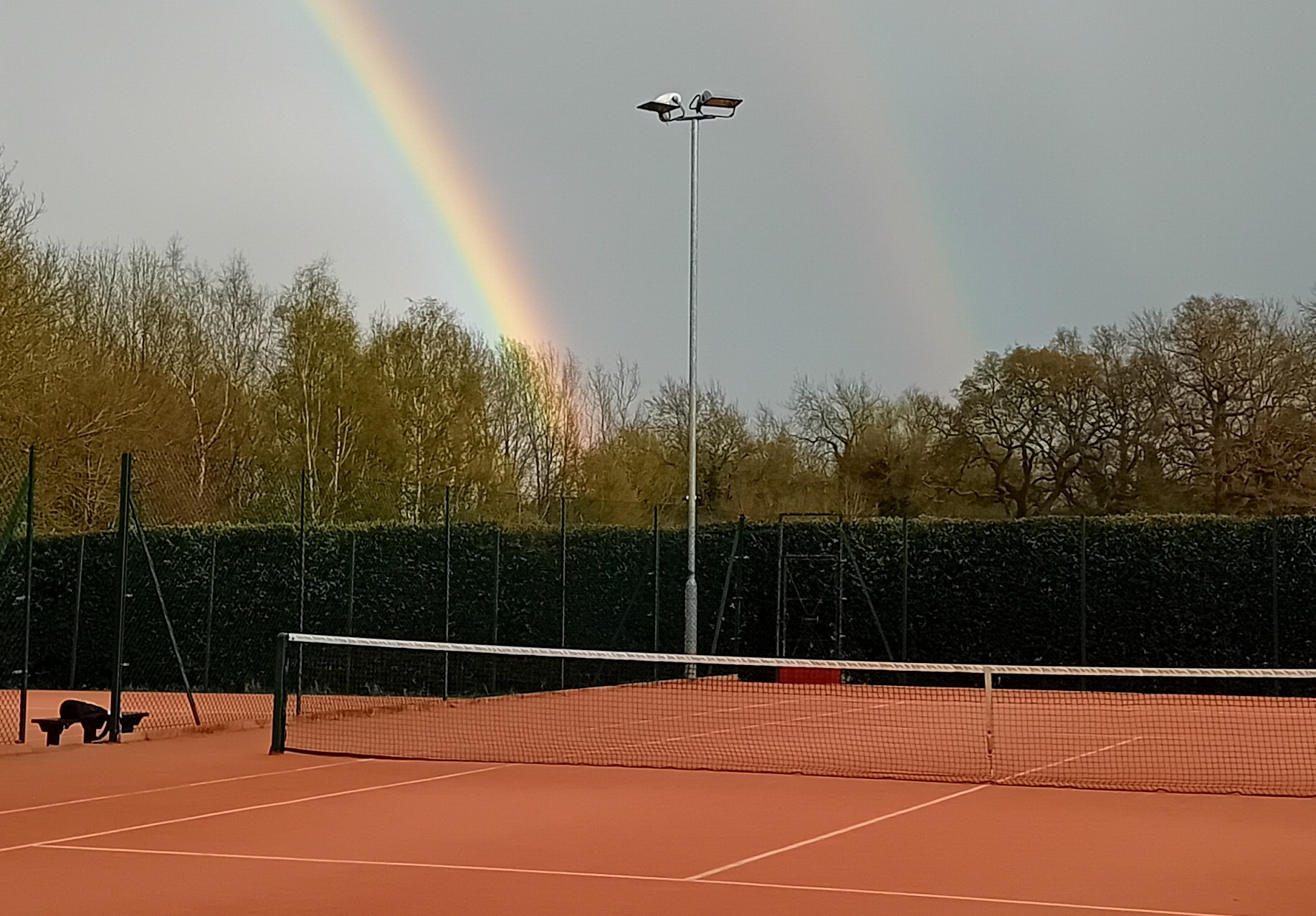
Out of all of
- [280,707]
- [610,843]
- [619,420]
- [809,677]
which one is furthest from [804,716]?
[619,420]

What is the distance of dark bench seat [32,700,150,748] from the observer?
43.2 ft

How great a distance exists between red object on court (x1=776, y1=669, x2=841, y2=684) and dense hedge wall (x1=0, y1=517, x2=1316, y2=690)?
2.30 feet

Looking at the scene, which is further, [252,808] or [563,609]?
[563,609]

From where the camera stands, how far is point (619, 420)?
41500 mm

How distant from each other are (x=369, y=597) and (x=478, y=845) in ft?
43.6

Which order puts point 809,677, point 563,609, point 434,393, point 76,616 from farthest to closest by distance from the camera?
point 434,393
point 809,677
point 563,609
point 76,616

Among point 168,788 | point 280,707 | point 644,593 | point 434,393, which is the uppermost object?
point 434,393

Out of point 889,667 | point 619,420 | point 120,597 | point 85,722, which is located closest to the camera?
point 889,667

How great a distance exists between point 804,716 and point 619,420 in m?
24.8

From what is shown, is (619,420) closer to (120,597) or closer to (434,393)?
(434,393)

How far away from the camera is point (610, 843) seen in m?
8.13

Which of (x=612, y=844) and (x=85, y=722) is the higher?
(x=85, y=722)

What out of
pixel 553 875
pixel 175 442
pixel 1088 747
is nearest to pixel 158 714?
pixel 1088 747

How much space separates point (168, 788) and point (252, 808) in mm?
1387
